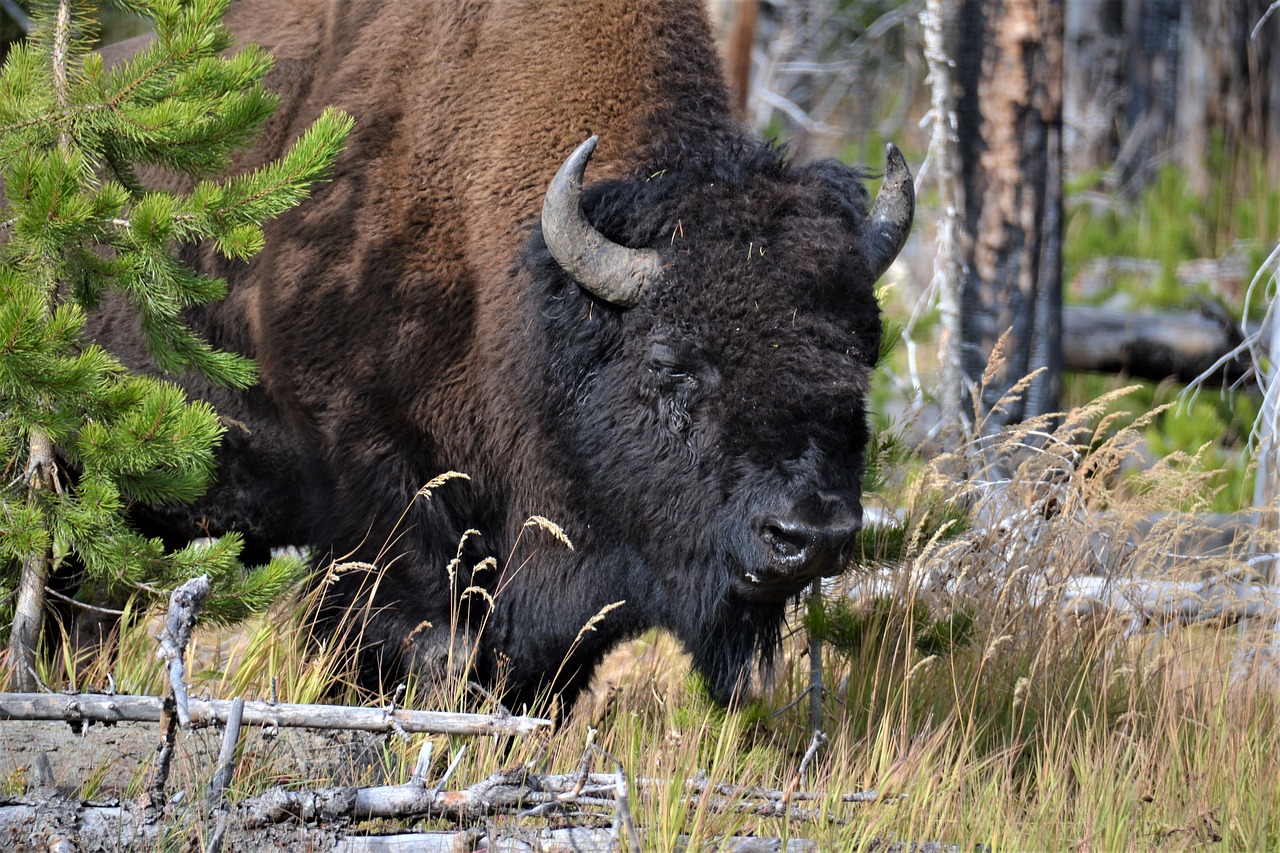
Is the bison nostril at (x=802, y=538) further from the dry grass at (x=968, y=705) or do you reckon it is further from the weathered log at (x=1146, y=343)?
the weathered log at (x=1146, y=343)

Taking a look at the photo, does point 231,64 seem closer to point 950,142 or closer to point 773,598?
point 773,598

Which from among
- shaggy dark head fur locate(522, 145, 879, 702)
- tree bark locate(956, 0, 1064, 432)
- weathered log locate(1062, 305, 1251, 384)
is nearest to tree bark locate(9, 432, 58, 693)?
shaggy dark head fur locate(522, 145, 879, 702)

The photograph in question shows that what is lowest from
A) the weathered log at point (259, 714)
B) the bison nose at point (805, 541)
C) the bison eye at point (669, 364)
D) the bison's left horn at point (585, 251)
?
the weathered log at point (259, 714)

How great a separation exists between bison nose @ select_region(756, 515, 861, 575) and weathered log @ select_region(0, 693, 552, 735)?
94 centimetres

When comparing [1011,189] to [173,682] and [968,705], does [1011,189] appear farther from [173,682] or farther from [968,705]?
[173,682]

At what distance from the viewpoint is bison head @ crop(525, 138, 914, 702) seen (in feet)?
12.5

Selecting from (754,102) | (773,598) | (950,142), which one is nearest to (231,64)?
(773,598)

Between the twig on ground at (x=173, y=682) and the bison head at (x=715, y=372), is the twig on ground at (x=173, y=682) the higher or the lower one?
the lower one

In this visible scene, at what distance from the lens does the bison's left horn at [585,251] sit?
398 cm

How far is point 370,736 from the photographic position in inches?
144

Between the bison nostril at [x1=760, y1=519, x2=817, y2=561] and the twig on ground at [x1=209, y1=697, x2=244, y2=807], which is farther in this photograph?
the bison nostril at [x1=760, y1=519, x2=817, y2=561]

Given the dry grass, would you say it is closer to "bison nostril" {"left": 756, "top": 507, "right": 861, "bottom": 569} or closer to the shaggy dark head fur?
the shaggy dark head fur

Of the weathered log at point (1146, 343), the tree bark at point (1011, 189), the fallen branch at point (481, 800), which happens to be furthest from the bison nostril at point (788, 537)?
the weathered log at point (1146, 343)

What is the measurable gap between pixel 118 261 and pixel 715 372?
1804 mm
